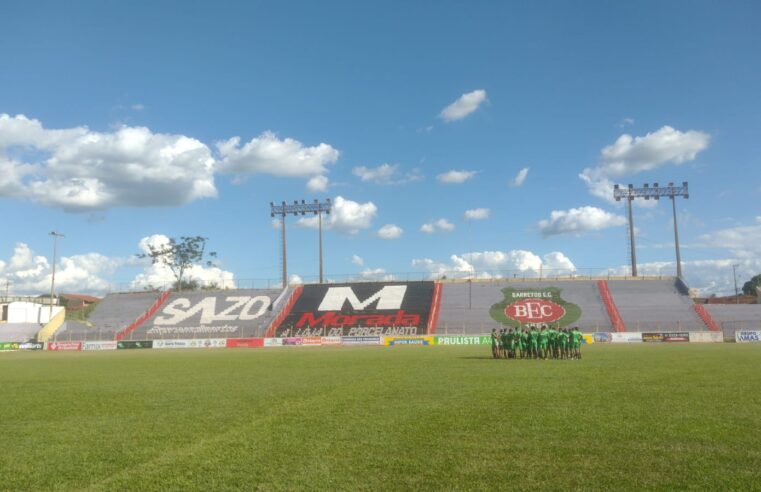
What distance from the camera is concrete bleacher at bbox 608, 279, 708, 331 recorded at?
57969mm

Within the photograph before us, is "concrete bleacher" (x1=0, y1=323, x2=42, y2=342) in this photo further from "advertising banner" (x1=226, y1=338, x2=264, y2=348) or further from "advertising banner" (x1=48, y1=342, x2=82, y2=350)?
"advertising banner" (x1=226, y1=338, x2=264, y2=348)

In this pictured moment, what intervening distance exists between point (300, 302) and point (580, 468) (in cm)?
6641

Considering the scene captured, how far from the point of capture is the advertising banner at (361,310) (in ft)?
204

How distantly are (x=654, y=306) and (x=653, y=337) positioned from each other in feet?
45.9

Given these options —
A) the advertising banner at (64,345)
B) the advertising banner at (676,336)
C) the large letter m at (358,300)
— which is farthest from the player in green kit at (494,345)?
the advertising banner at (64,345)

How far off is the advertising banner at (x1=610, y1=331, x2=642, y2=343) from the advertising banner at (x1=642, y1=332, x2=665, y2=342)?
0.39m

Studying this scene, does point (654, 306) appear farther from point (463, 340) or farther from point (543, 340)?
point (543, 340)

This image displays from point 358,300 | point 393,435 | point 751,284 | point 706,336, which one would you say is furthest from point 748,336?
point 751,284

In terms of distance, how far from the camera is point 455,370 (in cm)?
2102

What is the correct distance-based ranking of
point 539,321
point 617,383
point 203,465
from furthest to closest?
point 539,321
point 617,383
point 203,465

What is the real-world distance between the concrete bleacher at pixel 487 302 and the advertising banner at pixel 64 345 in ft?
116

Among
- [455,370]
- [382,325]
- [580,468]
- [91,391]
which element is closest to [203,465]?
[580,468]

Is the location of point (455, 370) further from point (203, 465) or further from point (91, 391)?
point (203, 465)

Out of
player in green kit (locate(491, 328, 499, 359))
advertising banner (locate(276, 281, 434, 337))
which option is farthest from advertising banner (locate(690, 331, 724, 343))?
player in green kit (locate(491, 328, 499, 359))
